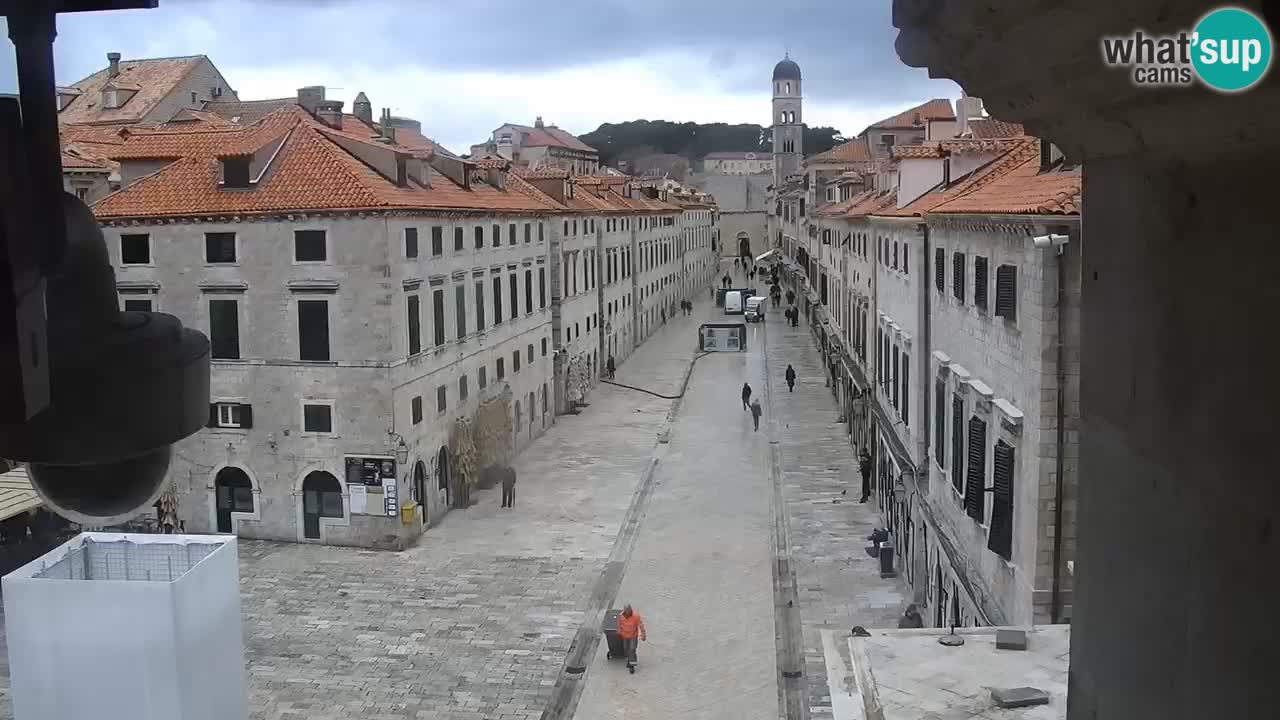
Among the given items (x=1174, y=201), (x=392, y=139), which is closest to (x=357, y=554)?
(x=392, y=139)

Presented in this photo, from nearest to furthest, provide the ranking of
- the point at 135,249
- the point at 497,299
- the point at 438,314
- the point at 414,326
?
1. the point at 135,249
2. the point at 414,326
3. the point at 438,314
4. the point at 497,299

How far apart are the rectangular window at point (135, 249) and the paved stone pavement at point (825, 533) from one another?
16.5 m

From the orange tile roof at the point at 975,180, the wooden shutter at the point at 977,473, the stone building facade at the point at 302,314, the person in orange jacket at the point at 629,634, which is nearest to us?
the wooden shutter at the point at 977,473

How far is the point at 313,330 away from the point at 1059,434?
1845 centimetres

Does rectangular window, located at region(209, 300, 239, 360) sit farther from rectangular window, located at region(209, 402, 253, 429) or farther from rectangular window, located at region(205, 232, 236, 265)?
rectangular window, located at region(209, 402, 253, 429)

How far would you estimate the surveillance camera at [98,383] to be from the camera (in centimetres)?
269

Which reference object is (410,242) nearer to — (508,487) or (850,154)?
(508,487)

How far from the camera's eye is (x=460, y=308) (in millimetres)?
30547

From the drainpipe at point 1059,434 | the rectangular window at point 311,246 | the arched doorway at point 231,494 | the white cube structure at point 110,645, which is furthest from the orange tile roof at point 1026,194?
the arched doorway at point 231,494

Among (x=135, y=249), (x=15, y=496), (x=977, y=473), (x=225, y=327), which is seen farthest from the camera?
(x=135, y=249)

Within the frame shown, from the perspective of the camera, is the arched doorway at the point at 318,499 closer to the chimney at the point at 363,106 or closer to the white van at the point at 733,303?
the chimney at the point at 363,106

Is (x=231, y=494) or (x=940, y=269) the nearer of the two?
(x=940, y=269)

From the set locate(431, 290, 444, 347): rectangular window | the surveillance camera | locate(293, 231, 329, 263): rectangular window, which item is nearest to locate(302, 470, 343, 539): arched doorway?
locate(431, 290, 444, 347): rectangular window

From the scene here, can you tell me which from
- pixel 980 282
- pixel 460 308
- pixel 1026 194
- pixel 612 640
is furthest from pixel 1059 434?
pixel 460 308
